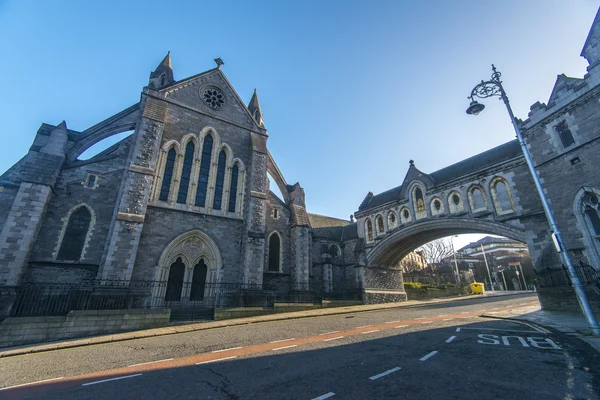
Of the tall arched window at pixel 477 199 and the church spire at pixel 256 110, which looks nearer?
the tall arched window at pixel 477 199

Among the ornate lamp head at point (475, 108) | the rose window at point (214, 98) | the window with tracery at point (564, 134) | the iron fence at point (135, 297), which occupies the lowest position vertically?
the iron fence at point (135, 297)

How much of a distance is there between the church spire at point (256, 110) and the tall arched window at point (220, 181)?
4666mm

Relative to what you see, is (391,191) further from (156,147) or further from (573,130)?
(156,147)

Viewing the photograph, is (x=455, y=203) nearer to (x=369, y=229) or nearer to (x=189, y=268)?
(x=369, y=229)

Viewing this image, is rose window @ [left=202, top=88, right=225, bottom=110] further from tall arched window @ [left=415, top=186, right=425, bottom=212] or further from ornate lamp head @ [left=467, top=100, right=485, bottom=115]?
tall arched window @ [left=415, top=186, right=425, bottom=212]

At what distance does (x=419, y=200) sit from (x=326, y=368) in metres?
18.4

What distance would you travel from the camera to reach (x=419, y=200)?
20625mm

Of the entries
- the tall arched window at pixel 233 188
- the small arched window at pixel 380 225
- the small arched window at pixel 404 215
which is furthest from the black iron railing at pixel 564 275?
the tall arched window at pixel 233 188

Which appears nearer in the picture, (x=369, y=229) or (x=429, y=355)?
(x=429, y=355)

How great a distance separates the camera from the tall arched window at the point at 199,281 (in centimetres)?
1531

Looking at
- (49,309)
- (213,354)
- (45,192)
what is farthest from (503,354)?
(45,192)

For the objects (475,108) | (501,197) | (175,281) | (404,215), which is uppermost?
(475,108)

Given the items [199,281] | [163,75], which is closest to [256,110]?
[163,75]

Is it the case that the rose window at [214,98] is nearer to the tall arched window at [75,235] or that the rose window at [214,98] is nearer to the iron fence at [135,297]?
the tall arched window at [75,235]
